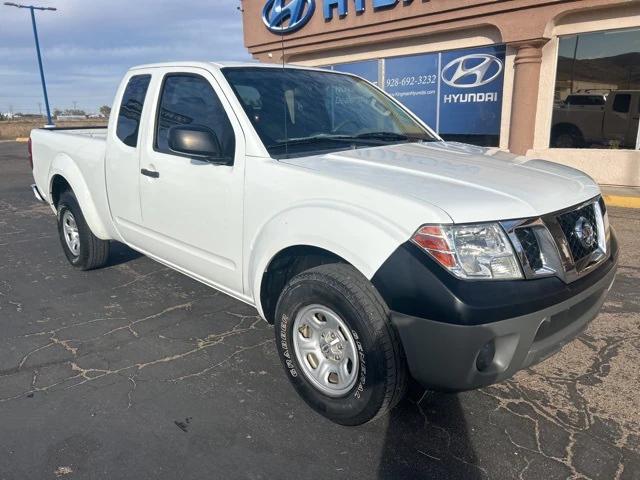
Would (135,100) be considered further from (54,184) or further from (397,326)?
(397,326)

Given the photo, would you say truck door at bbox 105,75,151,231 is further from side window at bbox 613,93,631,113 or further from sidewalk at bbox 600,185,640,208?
side window at bbox 613,93,631,113

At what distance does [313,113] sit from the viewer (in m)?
3.53

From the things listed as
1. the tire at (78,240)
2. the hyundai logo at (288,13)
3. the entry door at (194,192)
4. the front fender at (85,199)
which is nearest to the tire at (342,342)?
the entry door at (194,192)

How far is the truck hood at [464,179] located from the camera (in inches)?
92.0

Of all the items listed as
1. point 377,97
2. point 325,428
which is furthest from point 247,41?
point 325,428

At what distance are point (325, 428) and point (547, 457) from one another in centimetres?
108

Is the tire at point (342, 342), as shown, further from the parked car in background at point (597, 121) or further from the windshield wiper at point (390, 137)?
the parked car in background at point (597, 121)

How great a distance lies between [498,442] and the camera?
2.63m

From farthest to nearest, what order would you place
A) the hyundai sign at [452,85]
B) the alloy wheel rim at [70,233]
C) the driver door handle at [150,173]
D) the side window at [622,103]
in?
the hyundai sign at [452,85]
the side window at [622,103]
the alloy wheel rim at [70,233]
the driver door handle at [150,173]

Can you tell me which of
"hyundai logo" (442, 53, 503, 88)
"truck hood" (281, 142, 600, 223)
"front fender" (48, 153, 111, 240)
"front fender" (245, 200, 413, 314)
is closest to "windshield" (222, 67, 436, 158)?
"truck hood" (281, 142, 600, 223)

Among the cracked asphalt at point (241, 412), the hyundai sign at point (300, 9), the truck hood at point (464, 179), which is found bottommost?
the cracked asphalt at point (241, 412)

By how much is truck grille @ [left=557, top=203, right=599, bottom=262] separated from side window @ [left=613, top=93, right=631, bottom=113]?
8.57m

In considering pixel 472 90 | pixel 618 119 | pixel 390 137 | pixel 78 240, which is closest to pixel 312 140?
pixel 390 137

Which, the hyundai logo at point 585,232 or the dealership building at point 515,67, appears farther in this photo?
the dealership building at point 515,67
